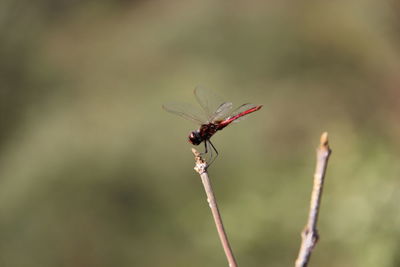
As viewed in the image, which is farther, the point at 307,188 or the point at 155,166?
the point at 155,166

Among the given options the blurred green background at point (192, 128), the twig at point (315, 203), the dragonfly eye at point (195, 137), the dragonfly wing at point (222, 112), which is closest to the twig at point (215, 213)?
the twig at point (315, 203)

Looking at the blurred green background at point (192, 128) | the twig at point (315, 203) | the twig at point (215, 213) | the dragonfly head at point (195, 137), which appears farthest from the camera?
the blurred green background at point (192, 128)

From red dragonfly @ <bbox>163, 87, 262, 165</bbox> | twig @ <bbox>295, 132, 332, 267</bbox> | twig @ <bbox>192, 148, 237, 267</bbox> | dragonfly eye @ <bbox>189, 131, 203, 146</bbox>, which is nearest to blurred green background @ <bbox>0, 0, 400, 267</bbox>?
red dragonfly @ <bbox>163, 87, 262, 165</bbox>

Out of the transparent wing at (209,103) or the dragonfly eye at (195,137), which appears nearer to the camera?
the dragonfly eye at (195,137)

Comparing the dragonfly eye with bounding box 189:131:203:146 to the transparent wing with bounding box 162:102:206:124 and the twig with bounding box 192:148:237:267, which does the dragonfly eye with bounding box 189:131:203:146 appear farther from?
the twig with bounding box 192:148:237:267

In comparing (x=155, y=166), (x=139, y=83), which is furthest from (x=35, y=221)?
(x=139, y=83)

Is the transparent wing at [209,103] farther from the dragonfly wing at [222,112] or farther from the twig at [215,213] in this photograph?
the twig at [215,213]

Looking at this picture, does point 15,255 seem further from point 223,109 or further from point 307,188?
point 223,109
